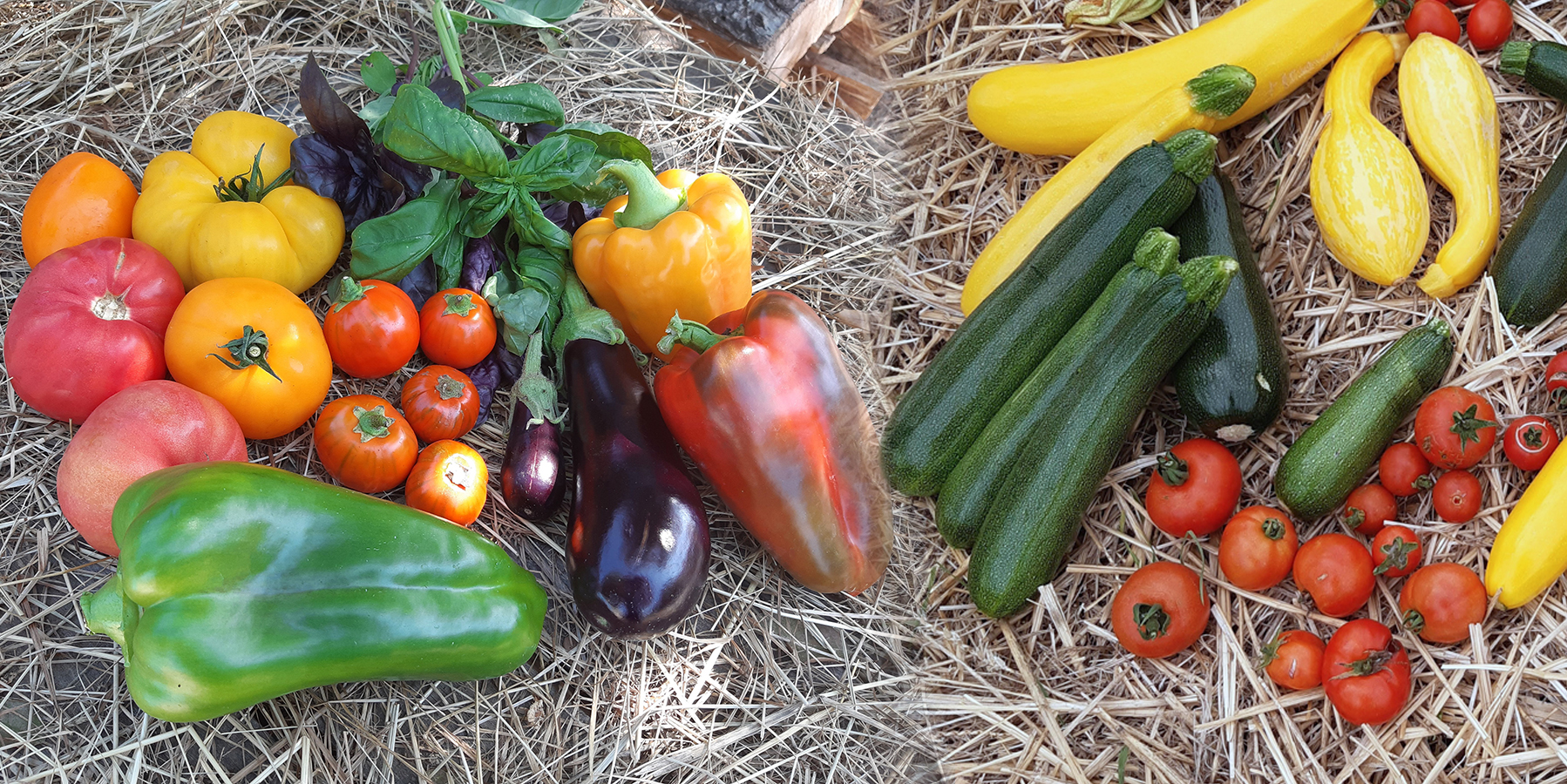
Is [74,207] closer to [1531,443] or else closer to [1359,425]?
[1359,425]

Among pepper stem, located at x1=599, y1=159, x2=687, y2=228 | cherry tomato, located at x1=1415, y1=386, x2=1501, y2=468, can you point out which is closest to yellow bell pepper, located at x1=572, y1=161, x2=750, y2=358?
pepper stem, located at x1=599, y1=159, x2=687, y2=228

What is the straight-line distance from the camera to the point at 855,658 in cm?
257

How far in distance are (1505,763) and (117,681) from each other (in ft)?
9.69

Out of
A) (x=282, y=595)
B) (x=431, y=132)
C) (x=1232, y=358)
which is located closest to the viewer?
(x=282, y=595)

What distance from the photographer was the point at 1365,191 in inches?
113

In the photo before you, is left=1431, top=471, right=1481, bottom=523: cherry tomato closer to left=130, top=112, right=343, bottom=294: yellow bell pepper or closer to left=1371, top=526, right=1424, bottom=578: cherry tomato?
left=1371, top=526, right=1424, bottom=578: cherry tomato

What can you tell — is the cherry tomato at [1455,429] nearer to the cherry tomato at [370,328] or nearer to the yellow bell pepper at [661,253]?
the yellow bell pepper at [661,253]

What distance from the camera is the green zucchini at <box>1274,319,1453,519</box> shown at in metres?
2.65

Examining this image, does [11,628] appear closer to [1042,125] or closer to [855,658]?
[855,658]

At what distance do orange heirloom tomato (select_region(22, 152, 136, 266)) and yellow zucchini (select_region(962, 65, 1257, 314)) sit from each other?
220 centimetres

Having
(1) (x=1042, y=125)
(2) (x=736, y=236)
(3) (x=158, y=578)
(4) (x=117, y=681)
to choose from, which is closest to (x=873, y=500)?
(2) (x=736, y=236)

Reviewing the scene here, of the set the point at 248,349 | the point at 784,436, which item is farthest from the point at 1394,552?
the point at 248,349

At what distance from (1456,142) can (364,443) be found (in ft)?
9.34

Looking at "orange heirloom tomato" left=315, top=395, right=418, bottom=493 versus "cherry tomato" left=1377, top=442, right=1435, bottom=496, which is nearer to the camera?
"orange heirloom tomato" left=315, top=395, right=418, bottom=493
